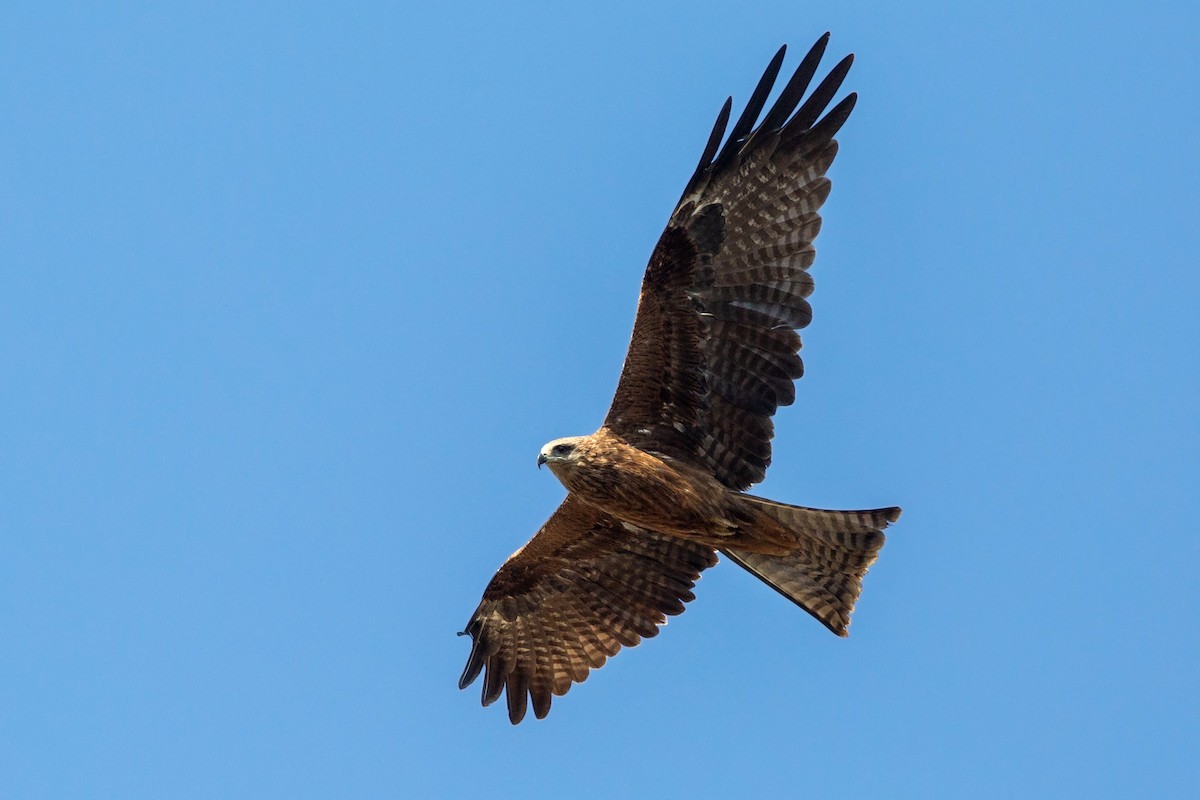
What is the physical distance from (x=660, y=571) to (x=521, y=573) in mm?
1141

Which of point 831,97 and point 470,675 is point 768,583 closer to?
point 470,675

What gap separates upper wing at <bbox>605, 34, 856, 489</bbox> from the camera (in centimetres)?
1214

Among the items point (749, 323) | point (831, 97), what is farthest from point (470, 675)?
point (831, 97)

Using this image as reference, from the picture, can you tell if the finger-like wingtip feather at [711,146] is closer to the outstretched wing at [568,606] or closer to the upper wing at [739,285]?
the upper wing at [739,285]

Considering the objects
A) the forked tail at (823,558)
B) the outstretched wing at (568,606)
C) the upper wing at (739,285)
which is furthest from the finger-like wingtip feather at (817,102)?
the outstretched wing at (568,606)

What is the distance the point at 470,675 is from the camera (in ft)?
44.7

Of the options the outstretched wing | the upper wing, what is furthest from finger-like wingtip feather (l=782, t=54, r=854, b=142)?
the outstretched wing

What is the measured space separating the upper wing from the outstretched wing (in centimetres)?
129

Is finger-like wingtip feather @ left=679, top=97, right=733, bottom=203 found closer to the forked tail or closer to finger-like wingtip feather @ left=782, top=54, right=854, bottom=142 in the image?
finger-like wingtip feather @ left=782, top=54, right=854, bottom=142

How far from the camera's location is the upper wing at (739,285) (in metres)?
12.1

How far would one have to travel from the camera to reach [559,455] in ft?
39.6

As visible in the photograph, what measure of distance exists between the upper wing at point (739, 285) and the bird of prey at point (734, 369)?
0.01m

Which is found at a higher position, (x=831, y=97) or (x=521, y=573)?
(x=831, y=97)

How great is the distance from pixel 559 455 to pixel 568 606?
205cm
